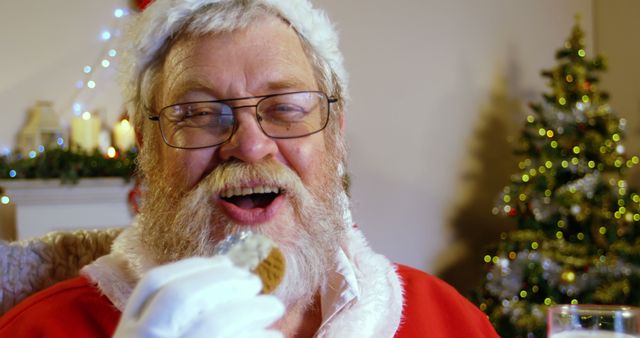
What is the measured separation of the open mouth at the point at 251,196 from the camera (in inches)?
47.7

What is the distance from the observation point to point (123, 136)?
3729 millimetres

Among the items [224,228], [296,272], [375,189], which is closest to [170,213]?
[224,228]

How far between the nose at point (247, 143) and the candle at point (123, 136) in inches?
102

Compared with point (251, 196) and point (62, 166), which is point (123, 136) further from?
point (251, 196)

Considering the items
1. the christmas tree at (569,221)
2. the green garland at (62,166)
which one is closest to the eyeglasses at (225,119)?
the green garland at (62,166)

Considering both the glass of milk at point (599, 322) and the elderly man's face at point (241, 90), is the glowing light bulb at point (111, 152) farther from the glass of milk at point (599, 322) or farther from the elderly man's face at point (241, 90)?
the glass of milk at point (599, 322)

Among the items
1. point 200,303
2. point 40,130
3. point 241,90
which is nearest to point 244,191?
point 241,90

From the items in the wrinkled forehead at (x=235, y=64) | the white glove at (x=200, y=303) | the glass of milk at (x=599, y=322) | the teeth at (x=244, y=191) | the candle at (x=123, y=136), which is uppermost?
the wrinkled forehead at (x=235, y=64)

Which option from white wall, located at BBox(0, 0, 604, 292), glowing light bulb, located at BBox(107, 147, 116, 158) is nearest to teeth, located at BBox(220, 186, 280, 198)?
glowing light bulb, located at BBox(107, 147, 116, 158)

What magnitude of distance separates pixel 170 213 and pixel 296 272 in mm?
258

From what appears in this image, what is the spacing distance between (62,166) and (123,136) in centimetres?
39

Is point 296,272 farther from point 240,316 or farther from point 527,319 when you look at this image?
point 527,319

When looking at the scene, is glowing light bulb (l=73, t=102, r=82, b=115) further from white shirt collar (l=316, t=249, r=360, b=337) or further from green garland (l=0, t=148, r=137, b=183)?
white shirt collar (l=316, t=249, r=360, b=337)

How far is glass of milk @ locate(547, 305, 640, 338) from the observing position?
92cm
